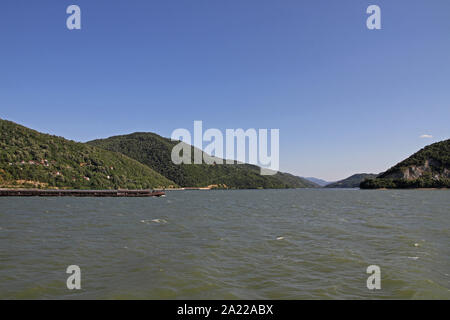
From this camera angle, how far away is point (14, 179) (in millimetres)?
149500

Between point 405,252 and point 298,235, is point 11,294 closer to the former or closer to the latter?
point 298,235

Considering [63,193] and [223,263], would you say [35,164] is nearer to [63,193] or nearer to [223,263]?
[63,193]

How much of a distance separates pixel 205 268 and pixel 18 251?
48.3 feet

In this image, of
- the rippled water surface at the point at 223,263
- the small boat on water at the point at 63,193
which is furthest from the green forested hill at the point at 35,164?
the rippled water surface at the point at 223,263

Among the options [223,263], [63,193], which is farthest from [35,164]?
[223,263]

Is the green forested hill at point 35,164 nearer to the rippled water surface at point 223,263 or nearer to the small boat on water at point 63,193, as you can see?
the small boat on water at point 63,193

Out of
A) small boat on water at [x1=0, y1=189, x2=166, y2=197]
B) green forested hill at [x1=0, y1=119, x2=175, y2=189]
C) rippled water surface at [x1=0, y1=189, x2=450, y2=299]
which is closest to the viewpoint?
rippled water surface at [x1=0, y1=189, x2=450, y2=299]

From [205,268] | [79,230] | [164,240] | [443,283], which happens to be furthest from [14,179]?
[443,283]

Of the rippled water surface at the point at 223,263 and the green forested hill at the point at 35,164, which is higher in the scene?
the green forested hill at the point at 35,164

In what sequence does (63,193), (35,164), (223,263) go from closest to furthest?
(223,263), (63,193), (35,164)

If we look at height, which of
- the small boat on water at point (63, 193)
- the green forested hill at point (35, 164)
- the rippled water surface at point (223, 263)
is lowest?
the small boat on water at point (63, 193)

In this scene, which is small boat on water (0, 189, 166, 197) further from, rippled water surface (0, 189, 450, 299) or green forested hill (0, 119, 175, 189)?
rippled water surface (0, 189, 450, 299)

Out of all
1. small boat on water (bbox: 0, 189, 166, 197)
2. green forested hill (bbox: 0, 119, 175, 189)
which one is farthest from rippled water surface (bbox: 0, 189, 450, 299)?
green forested hill (bbox: 0, 119, 175, 189)

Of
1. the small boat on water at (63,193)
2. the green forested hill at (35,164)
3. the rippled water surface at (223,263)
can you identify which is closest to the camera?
the rippled water surface at (223,263)
